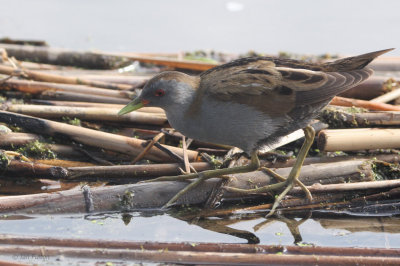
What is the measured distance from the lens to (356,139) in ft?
13.9

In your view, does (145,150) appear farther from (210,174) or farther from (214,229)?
(214,229)

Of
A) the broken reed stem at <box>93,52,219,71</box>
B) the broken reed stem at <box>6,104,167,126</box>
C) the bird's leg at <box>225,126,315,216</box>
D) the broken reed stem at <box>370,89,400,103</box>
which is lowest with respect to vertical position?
the bird's leg at <box>225,126,315,216</box>

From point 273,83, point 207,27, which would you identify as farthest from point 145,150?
point 207,27

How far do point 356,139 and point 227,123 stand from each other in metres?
1.05

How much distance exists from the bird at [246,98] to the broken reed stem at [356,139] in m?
0.38

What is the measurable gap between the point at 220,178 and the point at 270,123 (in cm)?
49

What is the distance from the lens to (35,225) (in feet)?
11.3

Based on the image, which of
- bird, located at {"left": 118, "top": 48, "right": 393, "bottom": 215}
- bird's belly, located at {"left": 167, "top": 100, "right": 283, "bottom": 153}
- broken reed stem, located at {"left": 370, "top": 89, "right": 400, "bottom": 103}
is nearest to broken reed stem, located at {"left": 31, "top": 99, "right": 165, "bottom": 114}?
bird, located at {"left": 118, "top": 48, "right": 393, "bottom": 215}

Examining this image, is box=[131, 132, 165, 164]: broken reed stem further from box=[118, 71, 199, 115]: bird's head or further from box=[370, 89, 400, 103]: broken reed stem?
box=[370, 89, 400, 103]: broken reed stem

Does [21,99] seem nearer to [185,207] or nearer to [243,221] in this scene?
[185,207]

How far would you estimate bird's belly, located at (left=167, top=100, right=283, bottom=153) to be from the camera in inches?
145

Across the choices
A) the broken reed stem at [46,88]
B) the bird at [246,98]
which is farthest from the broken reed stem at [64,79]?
the bird at [246,98]

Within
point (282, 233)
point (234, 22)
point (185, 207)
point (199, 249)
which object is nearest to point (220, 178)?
point (185, 207)

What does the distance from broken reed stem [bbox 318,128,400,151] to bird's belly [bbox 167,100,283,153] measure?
0.57 m
